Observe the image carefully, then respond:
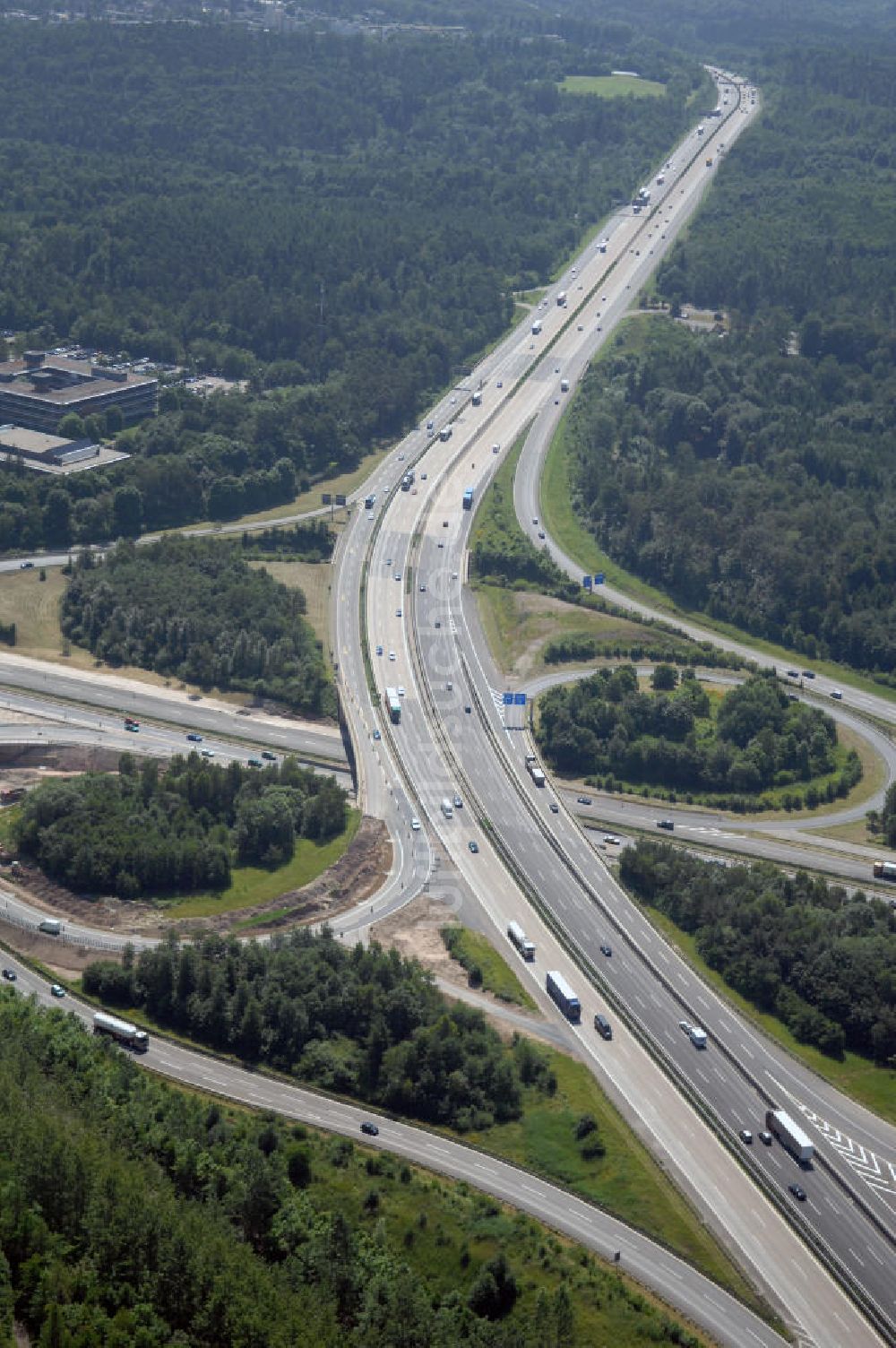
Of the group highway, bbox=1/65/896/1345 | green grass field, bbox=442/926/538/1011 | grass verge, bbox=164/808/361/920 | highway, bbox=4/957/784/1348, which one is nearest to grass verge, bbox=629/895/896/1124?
highway, bbox=1/65/896/1345

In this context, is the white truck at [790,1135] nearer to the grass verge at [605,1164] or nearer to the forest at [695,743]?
the grass verge at [605,1164]

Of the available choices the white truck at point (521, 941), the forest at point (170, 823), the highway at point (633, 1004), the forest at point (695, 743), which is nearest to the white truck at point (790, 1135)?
the highway at point (633, 1004)

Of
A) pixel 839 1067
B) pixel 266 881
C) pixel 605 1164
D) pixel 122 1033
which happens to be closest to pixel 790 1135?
pixel 605 1164

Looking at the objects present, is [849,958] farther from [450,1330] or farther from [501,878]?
[450,1330]

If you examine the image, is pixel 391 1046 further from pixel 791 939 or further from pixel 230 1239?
pixel 791 939

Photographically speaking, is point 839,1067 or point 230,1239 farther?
point 839,1067
